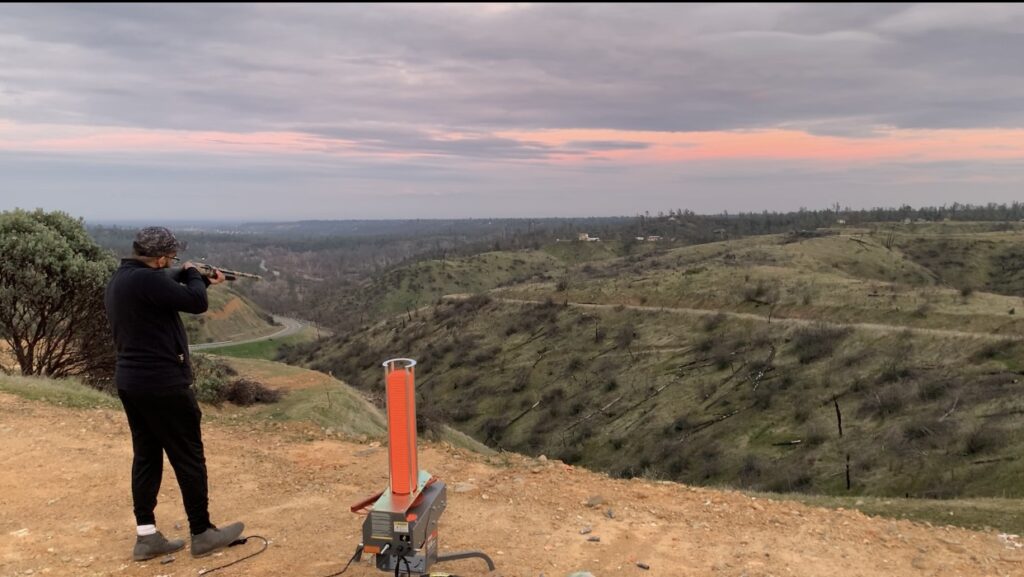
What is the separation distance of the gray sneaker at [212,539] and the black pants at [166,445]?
0.20ft

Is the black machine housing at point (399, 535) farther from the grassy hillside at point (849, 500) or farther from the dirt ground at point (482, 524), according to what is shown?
the grassy hillside at point (849, 500)

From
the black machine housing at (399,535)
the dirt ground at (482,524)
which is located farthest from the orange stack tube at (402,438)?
the dirt ground at (482,524)

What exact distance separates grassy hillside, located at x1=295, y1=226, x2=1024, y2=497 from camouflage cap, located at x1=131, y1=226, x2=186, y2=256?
48.8ft

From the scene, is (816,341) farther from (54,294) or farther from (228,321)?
(228,321)

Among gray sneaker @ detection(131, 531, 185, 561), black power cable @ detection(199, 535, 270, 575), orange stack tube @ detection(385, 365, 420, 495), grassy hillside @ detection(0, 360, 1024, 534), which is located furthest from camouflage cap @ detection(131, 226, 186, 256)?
grassy hillside @ detection(0, 360, 1024, 534)

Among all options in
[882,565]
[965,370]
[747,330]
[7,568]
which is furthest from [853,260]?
[7,568]

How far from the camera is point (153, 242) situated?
445 cm

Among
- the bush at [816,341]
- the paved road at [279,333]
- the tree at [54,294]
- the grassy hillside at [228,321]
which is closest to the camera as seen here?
the tree at [54,294]

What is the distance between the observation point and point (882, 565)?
5.02m

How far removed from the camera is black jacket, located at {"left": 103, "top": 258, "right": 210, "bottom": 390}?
4328mm

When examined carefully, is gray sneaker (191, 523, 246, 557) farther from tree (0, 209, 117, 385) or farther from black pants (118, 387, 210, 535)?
tree (0, 209, 117, 385)

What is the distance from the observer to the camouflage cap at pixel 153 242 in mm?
4406

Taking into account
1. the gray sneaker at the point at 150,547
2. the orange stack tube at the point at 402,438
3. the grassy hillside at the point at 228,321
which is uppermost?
the orange stack tube at the point at 402,438

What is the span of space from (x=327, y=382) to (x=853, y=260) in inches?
2209
